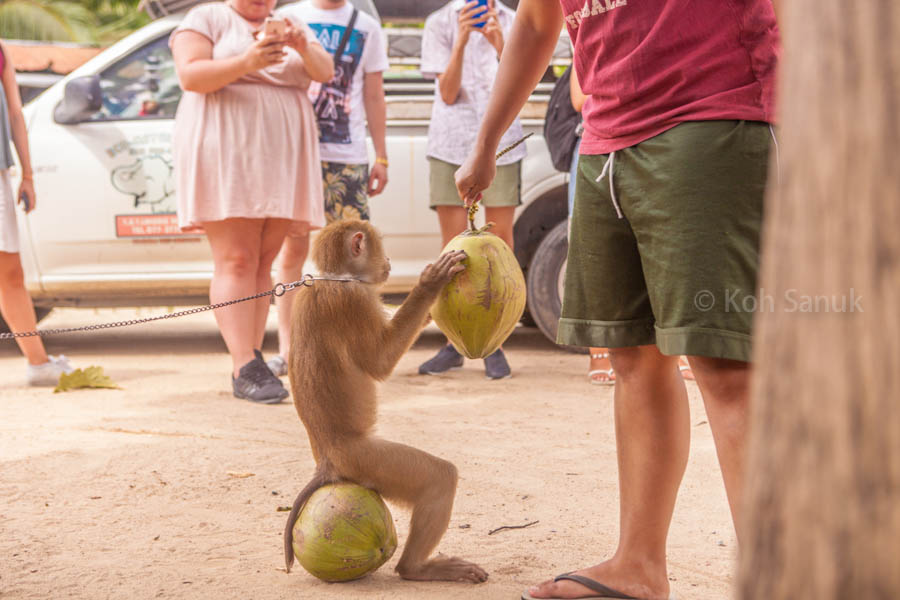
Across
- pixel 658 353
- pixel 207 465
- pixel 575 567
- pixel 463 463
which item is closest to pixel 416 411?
pixel 463 463

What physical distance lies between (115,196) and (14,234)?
1218 mm

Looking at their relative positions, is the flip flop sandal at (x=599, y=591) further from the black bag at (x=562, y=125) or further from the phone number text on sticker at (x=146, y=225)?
the phone number text on sticker at (x=146, y=225)

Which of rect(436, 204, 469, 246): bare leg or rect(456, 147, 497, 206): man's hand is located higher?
rect(456, 147, 497, 206): man's hand

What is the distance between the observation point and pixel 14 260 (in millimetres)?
5703

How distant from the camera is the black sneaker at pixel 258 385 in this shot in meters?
5.18

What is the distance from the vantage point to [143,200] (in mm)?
6781

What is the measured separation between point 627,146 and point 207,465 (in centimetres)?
242

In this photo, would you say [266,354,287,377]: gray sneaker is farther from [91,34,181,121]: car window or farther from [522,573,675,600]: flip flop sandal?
[522,573,675,600]: flip flop sandal

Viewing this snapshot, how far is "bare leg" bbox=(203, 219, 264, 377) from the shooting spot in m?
5.20

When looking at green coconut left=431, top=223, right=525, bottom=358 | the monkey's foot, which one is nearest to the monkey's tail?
the monkey's foot

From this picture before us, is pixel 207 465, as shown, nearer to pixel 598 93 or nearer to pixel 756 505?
pixel 598 93

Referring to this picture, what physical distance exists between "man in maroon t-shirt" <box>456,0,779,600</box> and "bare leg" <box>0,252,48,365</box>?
4.26 metres

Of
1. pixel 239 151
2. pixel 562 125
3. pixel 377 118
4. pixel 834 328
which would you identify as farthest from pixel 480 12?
pixel 834 328

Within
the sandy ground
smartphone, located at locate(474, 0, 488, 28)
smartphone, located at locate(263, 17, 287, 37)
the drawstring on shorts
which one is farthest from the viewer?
smartphone, located at locate(474, 0, 488, 28)
